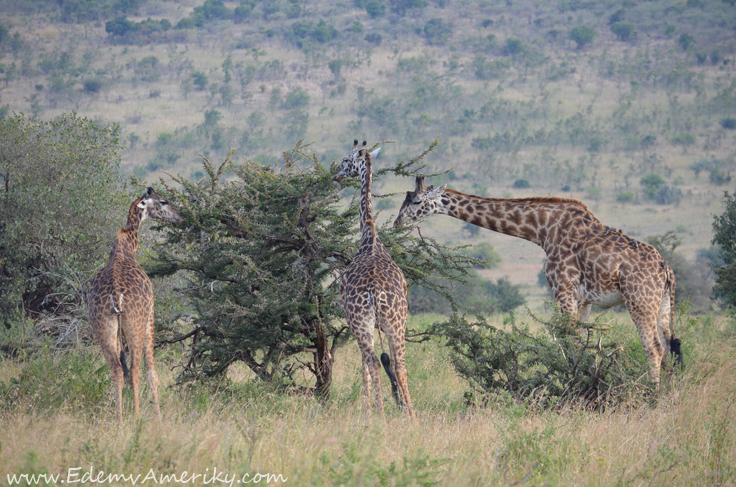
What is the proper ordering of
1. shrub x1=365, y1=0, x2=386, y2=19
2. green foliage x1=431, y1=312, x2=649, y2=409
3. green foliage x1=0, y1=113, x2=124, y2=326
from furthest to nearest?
shrub x1=365, y1=0, x2=386, y2=19 < green foliage x1=0, y1=113, x2=124, y2=326 < green foliage x1=431, y1=312, x2=649, y2=409

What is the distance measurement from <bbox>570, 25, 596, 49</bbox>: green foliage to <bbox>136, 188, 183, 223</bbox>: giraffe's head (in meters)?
71.6

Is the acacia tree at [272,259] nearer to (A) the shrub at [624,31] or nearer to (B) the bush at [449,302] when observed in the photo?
(B) the bush at [449,302]

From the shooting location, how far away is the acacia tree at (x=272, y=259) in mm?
8039

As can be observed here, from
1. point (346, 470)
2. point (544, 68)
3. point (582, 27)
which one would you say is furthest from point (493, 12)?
point (346, 470)

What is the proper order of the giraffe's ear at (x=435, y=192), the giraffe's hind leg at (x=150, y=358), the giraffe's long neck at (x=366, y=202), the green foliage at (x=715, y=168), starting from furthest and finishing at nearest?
the green foliage at (x=715, y=168) → the giraffe's ear at (x=435, y=192) → the giraffe's long neck at (x=366, y=202) → the giraffe's hind leg at (x=150, y=358)

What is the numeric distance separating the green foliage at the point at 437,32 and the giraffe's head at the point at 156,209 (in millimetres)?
70559

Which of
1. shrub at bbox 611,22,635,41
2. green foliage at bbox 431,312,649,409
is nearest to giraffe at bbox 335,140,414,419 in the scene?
green foliage at bbox 431,312,649,409

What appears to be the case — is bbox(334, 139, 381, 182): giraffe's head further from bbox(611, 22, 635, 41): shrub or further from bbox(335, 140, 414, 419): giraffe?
bbox(611, 22, 635, 41): shrub

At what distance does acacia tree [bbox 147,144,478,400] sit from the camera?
8.04 m

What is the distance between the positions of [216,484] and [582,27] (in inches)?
3021

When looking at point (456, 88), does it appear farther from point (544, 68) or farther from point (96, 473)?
point (96, 473)

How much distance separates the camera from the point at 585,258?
817 centimetres

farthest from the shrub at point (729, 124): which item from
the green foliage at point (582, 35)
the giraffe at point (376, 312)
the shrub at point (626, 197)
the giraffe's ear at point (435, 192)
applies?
the giraffe at point (376, 312)

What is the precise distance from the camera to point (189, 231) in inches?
336
